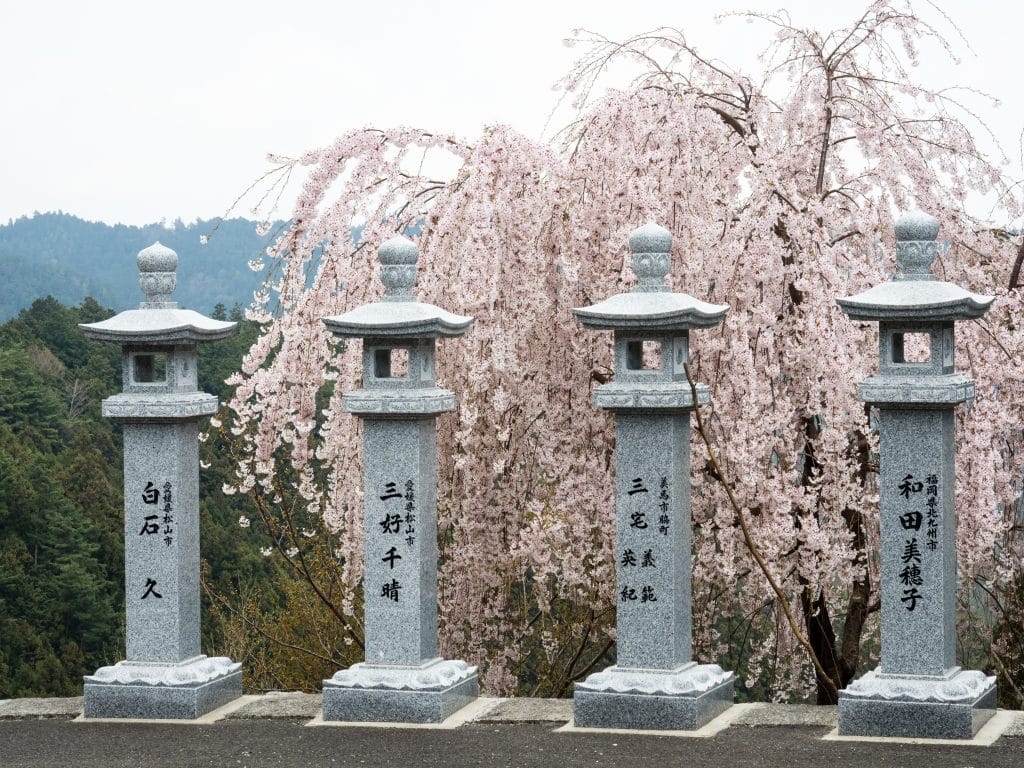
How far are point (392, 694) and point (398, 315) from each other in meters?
2.23

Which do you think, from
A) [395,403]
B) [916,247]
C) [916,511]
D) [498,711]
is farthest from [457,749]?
[916,247]

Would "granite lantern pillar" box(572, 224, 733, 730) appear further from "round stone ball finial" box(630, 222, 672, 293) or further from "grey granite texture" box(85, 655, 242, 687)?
"grey granite texture" box(85, 655, 242, 687)

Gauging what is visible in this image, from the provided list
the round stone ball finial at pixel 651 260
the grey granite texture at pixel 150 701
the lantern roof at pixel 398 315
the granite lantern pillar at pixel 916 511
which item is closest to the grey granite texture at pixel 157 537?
the grey granite texture at pixel 150 701

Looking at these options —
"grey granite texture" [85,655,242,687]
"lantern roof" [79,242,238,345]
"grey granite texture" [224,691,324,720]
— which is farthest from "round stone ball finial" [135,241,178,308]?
"grey granite texture" [224,691,324,720]

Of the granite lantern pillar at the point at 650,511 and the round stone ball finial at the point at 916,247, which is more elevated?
the round stone ball finial at the point at 916,247

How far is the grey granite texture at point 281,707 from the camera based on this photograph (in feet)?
29.2

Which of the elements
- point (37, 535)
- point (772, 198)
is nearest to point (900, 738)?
point (772, 198)

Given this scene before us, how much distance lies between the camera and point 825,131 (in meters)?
11.1

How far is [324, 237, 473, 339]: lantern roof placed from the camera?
28.0ft

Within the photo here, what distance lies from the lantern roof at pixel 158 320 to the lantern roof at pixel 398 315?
35.1 inches

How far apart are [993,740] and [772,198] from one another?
3.98 m

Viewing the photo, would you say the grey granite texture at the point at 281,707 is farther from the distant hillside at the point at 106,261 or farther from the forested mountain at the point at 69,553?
the distant hillside at the point at 106,261

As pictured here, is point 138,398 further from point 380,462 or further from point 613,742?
point 613,742

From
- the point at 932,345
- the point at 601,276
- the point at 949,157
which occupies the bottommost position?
the point at 932,345
